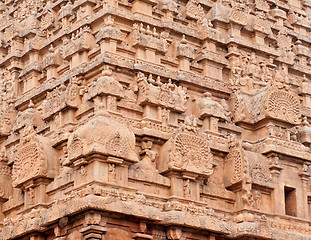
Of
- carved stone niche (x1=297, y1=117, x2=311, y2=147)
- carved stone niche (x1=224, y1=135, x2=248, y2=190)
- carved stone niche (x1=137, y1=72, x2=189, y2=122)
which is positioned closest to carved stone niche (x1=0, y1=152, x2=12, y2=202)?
carved stone niche (x1=137, y1=72, x2=189, y2=122)

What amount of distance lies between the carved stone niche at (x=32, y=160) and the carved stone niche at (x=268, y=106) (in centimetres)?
652

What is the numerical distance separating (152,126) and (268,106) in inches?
169

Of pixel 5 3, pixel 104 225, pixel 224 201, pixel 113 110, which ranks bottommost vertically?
pixel 104 225

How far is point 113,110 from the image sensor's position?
23.3 meters

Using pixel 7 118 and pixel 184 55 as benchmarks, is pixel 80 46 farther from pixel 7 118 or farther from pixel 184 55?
pixel 7 118

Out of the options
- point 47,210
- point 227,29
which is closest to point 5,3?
point 227,29

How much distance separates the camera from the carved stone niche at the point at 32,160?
77.7ft

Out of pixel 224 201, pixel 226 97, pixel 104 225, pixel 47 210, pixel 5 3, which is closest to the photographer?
pixel 104 225

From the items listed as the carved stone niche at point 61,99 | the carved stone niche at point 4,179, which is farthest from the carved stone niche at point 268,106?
the carved stone niche at point 4,179

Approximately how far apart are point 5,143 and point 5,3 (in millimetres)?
7665

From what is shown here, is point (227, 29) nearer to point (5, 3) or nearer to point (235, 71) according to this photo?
point (235, 71)

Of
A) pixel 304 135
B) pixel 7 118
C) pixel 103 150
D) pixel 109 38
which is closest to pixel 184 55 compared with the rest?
pixel 109 38

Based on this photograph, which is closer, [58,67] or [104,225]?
[104,225]

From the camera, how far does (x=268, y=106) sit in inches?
1010
